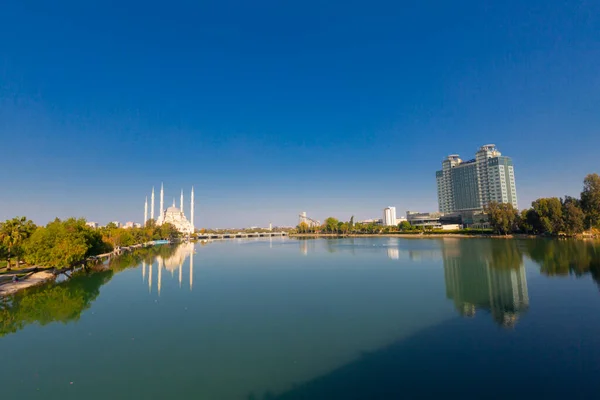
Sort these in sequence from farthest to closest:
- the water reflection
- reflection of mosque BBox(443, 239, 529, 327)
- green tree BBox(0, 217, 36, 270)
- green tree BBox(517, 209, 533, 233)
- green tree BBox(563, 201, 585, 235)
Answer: green tree BBox(517, 209, 533, 233), green tree BBox(563, 201, 585, 235), green tree BBox(0, 217, 36, 270), the water reflection, reflection of mosque BBox(443, 239, 529, 327)

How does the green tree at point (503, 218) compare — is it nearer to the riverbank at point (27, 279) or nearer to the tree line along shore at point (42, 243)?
the tree line along shore at point (42, 243)

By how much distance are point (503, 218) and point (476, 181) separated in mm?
71428

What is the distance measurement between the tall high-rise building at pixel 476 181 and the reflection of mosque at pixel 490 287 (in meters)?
107

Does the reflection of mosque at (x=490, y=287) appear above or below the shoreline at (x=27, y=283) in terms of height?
below

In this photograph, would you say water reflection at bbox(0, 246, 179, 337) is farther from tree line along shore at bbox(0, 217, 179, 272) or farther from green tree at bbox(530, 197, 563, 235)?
green tree at bbox(530, 197, 563, 235)

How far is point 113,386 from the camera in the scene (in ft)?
33.5

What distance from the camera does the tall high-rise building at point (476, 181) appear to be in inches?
5266

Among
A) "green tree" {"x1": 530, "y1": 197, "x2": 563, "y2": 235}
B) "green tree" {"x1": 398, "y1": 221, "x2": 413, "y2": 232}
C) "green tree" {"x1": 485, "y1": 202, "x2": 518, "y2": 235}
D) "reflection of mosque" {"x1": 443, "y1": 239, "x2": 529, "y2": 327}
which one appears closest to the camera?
"reflection of mosque" {"x1": 443, "y1": 239, "x2": 529, "y2": 327}

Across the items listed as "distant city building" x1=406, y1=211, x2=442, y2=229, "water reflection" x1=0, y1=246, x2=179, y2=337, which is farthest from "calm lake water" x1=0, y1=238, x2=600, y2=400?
"distant city building" x1=406, y1=211, x2=442, y2=229

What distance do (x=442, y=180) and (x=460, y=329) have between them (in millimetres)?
160799

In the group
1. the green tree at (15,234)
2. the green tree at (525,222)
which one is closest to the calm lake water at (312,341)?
the green tree at (15,234)

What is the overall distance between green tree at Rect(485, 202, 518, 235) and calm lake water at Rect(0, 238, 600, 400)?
57.5 m

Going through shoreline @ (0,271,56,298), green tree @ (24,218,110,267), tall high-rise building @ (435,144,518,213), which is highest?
tall high-rise building @ (435,144,518,213)

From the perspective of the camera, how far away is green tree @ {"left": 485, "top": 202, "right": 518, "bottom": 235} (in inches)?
3083
